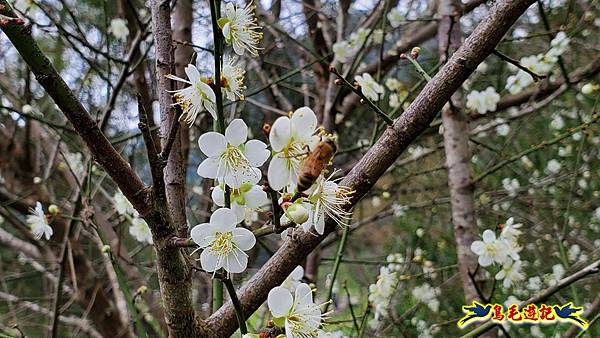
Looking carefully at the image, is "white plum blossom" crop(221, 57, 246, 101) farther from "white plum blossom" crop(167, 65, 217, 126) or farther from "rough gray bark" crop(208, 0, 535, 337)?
"rough gray bark" crop(208, 0, 535, 337)

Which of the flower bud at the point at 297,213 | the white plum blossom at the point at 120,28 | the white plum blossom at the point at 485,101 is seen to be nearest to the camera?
the flower bud at the point at 297,213

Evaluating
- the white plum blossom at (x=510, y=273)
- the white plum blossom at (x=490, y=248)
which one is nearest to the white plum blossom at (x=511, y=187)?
the white plum blossom at (x=510, y=273)

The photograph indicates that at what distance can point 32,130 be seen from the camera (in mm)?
2475

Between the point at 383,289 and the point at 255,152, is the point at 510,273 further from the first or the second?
the point at 255,152

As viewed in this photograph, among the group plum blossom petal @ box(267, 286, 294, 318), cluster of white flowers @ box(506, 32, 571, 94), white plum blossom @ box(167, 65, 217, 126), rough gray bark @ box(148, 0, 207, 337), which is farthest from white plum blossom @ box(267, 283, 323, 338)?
cluster of white flowers @ box(506, 32, 571, 94)

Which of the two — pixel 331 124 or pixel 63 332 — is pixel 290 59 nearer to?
pixel 331 124

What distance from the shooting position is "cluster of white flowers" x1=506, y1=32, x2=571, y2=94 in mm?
1694

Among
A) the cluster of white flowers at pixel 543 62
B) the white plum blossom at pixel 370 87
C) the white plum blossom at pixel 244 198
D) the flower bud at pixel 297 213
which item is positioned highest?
the cluster of white flowers at pixel 543 62

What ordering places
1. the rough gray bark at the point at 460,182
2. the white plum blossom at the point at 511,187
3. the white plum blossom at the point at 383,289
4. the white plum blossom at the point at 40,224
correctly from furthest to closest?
the white plum blossom at the point at 511,187 → the white plum blossom at the point at 383,289 → the rough gray bark at the point at 460,182 → the white plum blossom at the point at 40,224

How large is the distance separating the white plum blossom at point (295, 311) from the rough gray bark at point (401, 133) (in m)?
0.05

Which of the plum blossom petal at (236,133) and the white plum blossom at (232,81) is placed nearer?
the plum blossom petal at (236,133)

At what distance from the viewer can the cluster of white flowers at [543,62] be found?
1.69 meters

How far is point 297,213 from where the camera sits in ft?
1.75

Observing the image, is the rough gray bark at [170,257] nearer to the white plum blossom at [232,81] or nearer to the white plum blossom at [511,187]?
the white plum blossom at [232,81]
